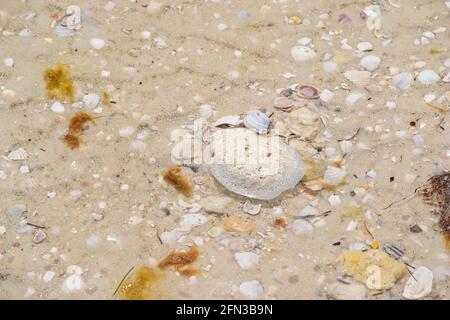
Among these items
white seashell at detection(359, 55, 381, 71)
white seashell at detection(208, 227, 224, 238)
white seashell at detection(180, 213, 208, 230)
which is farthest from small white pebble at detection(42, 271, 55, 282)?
white seashell at detection(359, 55, 381, 71)

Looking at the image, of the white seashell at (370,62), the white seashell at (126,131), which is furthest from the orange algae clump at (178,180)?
the white seashell at (370,62)

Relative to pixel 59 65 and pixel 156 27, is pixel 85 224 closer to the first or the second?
pixel 59 65

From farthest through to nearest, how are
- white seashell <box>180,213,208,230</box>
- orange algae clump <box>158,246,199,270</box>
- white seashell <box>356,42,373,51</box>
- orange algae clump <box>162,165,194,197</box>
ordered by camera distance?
white seashell <box>356,42,373,51</box>, orange algae clump <box>162,165,194,197</box>, white seashell <box>180,213,208,230</box>, orange algae clump <box>158,246,199,270</box>

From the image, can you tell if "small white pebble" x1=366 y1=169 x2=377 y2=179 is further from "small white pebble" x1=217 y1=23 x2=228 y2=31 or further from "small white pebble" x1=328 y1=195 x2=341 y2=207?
"small white pebble" x1=217 y1=23 x2=228 y2=31

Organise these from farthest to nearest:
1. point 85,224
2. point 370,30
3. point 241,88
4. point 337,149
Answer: point 370,30, point 241,88, point 337,149, point 85,224

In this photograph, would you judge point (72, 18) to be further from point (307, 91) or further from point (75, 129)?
point (307, 91)
